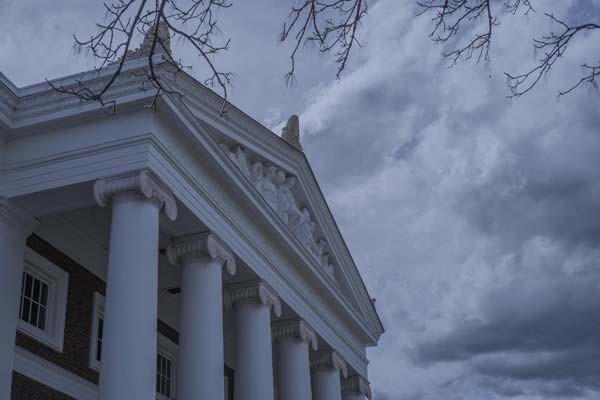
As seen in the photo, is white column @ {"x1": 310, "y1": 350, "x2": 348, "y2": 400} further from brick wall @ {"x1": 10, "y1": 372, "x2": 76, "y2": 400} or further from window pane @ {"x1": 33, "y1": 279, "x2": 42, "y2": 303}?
window pane @ {"x1": 33, "y1": 279, "x2": 42, "y2": 303}

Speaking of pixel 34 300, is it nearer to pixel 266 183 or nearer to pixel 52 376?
pixel 52 376

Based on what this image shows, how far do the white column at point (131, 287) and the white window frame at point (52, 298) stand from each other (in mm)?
3730

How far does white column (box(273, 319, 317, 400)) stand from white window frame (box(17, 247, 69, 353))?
23.7 feet

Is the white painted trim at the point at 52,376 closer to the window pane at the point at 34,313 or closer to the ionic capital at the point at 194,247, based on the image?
the window pane at the point at 34,313

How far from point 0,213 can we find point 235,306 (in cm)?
702

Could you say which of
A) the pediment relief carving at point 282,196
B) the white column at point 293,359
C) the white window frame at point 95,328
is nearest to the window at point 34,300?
the white window frame at point 95,328

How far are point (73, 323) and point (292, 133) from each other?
10255mm

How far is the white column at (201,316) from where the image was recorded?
1830 cm

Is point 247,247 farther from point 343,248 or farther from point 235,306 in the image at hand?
point 343,248

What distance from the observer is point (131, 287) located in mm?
16094

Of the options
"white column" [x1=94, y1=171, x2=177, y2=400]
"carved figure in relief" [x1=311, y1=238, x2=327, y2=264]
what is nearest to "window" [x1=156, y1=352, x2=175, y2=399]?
"carved figure in relief" [x1=311, y1=238, x2=327, y2=264]

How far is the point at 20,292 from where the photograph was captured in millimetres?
18781

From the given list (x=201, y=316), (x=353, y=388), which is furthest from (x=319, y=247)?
(x=201, y=316)

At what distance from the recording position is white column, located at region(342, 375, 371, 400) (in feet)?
105
